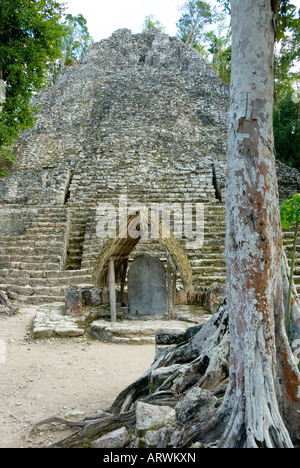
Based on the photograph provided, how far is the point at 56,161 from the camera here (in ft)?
54.4

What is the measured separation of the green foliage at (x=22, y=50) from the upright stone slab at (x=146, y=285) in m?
5.51

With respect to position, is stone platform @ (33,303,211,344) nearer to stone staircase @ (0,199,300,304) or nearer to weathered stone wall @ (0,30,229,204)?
stone staircase @ (0,199,300,304)

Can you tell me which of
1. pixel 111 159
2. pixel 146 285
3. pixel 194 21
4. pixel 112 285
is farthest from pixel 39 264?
pixel 194 21

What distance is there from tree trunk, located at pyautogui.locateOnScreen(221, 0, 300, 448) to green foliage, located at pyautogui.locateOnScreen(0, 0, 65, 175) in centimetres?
854

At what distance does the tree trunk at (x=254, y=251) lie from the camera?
2.16 metres

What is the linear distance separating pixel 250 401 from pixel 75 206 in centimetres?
1078

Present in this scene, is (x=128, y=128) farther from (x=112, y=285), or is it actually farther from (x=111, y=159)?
(x=112, y=285)

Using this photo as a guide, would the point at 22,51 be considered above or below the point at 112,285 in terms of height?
above

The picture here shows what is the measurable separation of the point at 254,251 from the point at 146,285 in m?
5.36

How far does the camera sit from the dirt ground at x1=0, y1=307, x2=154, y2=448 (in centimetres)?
316

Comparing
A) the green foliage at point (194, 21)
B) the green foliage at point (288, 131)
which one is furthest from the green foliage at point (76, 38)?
the green foliage at point (288, 131)

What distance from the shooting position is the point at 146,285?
7516mm

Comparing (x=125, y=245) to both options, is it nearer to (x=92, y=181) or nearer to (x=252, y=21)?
(x=252, y=21)

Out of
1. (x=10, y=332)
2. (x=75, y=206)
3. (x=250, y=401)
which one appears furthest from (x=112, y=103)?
(x=250, y=401)
